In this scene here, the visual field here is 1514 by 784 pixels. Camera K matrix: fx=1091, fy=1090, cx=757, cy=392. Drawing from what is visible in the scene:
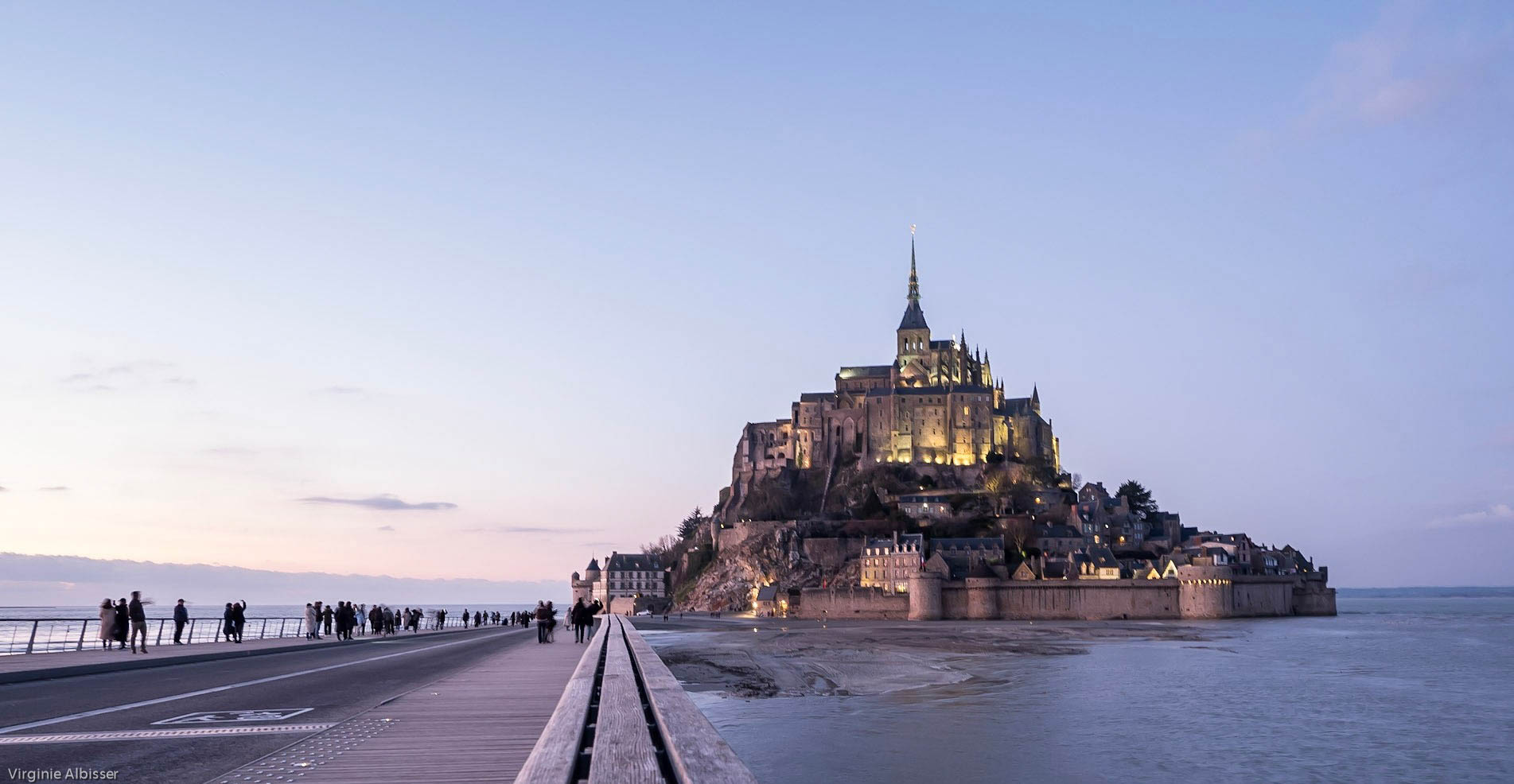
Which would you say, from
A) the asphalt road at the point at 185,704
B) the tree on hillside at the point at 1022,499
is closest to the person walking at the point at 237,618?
the asphalt road at the point at 185,704

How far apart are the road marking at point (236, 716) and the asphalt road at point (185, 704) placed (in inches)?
4.5

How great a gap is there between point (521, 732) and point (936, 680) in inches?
1093

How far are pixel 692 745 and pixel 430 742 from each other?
3.63 m

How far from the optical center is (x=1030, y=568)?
102188 millimetres

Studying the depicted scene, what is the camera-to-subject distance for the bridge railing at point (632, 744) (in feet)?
15.4

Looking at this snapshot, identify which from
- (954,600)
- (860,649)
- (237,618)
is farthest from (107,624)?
(954,600)

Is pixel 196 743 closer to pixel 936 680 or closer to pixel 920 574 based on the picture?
pixel 936 680

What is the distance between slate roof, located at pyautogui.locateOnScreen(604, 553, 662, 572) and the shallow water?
294 ft

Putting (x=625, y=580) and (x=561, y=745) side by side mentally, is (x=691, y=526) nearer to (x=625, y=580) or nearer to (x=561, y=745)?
(x=625, y=580)

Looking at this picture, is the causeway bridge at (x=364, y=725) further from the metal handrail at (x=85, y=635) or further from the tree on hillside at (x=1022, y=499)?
the tree on hillside at (x=1022, y=499)

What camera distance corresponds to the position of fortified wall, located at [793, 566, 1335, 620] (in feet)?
325

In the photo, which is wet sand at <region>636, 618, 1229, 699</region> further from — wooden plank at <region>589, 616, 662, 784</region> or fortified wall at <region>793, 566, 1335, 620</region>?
wooden plank at <region>589, 616, 662, 784</region>

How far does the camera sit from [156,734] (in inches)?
334

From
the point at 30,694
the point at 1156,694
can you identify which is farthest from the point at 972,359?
the point at 30,694
